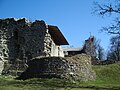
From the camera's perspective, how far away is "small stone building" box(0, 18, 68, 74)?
119 feet

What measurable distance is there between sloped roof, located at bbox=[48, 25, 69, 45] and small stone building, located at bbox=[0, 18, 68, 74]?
0.07 metres

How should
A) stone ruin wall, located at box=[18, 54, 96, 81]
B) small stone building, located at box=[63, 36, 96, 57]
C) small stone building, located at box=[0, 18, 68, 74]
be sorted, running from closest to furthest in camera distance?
stone ruin wall, located at box=[18, 54, 96, 81] < small stone building, located at box=[0, 18, 68, 74] < small stone building, located at box=[63, 36, 96, 57]

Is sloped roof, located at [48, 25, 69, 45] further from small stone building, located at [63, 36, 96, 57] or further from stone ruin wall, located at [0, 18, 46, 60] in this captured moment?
small stone building, located at [63, 36, 96, 57]

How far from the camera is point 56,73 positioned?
27.7 meters

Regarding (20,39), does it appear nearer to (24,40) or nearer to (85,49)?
(24,40)

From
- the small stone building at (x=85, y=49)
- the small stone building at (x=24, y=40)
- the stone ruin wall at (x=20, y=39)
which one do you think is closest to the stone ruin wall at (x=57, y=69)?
the small stone building at (x=24, y=40)

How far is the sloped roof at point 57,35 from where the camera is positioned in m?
38.6

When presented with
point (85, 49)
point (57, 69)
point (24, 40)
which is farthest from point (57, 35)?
point (85, 49)

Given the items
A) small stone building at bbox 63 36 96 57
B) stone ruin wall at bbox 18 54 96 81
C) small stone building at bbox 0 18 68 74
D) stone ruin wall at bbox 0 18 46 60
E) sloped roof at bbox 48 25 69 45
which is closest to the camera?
stone ruin wall at bbox 18 54 96 81

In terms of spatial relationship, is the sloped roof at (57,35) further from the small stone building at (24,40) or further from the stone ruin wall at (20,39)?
the stone ruin wall at (20,39)

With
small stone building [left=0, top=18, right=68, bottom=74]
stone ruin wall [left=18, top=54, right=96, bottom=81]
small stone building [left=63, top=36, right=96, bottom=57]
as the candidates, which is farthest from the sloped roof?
small stone building [left=63, top=36, right=96, bottom=57]

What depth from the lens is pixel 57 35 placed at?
138ft

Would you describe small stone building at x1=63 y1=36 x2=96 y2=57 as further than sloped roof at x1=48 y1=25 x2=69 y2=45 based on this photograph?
Yes

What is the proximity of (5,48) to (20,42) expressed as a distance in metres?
2.05
